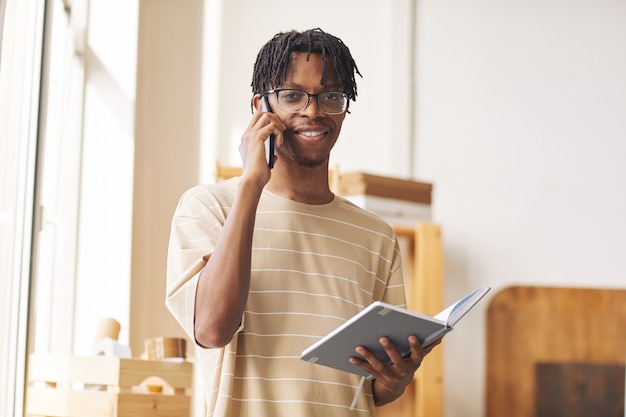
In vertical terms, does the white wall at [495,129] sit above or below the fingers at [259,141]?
above

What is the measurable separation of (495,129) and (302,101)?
8.49ft

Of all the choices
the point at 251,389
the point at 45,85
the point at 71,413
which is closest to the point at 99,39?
the point at 45,85

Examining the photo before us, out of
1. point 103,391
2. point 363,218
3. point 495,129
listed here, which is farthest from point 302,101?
point 495,129

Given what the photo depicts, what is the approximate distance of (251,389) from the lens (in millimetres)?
1319

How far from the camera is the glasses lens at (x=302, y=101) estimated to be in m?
1.41

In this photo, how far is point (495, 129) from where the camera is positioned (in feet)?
12.7

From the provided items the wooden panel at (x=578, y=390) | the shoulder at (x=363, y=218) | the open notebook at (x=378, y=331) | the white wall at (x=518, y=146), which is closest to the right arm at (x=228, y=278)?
the open notebook at (x=378, y=331)

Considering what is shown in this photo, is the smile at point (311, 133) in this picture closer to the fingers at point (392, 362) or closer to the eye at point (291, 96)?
the eye at point (291, 96)

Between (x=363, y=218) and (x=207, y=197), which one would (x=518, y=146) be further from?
(x=207, y=197)

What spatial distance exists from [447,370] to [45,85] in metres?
2.26

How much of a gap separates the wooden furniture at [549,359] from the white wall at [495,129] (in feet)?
0.19

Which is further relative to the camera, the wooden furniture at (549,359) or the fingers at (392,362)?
the wooden furniture at (549,359)

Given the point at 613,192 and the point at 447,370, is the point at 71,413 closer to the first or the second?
the point at 447,370

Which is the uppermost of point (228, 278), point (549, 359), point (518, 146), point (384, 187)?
Result: point (518, 146)
